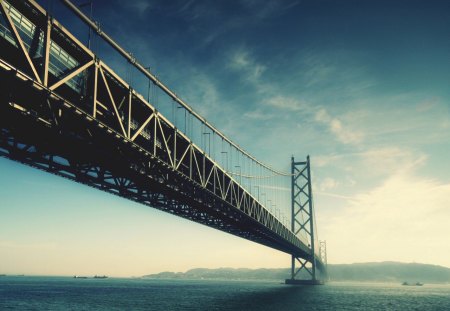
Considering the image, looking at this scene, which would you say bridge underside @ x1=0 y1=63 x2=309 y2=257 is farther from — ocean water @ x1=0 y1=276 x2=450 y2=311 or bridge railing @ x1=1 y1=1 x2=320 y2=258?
ocean water @ x1=0 y1=276 x2=450 y2=311

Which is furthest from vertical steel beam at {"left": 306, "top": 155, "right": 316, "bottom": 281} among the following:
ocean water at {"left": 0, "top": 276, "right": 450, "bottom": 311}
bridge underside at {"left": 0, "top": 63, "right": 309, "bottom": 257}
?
bridge underside at {"left": 0, "top": 63, "right": 309, "bottom": 257}

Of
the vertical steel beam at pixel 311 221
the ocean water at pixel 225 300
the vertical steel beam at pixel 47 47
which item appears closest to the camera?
the vertical steel beam at pixel 47 47

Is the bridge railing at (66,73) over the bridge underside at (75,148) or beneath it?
over

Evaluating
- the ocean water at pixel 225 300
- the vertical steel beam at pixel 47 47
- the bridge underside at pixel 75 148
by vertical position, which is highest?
the vertical steel beam at pixel 47 47

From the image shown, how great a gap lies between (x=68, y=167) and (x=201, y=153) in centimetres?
1067

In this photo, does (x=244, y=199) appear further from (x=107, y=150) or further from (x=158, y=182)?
(x=107, y=150)

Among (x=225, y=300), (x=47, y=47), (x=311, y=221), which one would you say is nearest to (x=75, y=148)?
(x=47, y=47)

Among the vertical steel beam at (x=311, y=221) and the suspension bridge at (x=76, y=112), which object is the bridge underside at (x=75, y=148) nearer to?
the suspension bridge at (x=76, y=112)

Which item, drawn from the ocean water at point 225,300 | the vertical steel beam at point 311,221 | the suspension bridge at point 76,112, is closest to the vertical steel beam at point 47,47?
the suspension bridge at point 76,112

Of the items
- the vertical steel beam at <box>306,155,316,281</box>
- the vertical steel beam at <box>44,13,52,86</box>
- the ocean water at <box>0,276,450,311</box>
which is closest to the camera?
the vertical steel beam at <box>44,13,52,86</box>

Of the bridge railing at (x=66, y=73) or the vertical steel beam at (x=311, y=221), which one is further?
the vertical steel beam at (x=311, y=221)

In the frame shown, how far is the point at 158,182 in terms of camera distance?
23.3 metres

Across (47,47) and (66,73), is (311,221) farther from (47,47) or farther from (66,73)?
(47,47)

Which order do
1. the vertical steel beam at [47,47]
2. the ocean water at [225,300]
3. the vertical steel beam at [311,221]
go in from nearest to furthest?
the vertical steel beam at [47,47], the ocean water at [225,300], the vertical steel beam at [311,221]
